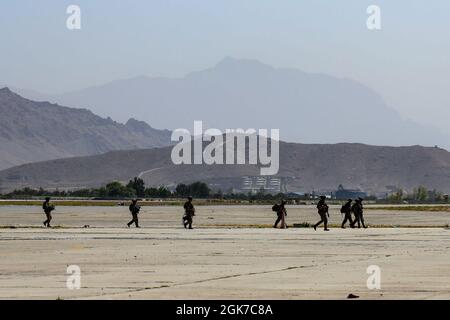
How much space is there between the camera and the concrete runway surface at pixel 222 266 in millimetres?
23719

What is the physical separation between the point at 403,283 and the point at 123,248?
15862 millimetres

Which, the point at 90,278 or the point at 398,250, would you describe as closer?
the point at 90,278

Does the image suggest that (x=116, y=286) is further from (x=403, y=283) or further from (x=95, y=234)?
(x=95, y=234)

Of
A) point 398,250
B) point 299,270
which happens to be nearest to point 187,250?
point 398,250

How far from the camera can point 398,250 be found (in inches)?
1548

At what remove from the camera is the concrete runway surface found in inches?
934

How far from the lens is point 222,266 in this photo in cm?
3108
